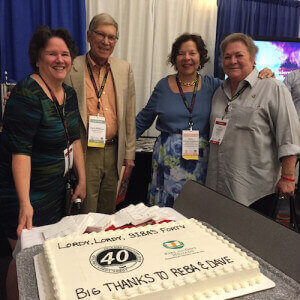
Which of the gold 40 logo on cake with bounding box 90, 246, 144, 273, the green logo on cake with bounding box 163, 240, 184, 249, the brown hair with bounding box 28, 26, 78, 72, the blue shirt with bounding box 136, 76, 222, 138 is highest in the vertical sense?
the brown hair with bounding box 28, 26, 78, 72

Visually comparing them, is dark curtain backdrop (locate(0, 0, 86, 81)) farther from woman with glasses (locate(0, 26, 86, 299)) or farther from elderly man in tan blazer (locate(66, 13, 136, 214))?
woman with glasses (locate(0, 26, 86, 299))

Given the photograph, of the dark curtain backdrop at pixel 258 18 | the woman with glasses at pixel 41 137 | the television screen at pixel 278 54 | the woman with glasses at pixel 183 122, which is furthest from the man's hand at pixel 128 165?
the television screen at pixel 278 54

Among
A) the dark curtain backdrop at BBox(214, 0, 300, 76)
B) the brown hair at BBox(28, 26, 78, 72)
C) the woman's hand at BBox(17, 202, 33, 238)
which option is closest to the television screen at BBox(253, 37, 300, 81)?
the dark curtain backdrop at BBox(214, 0, 300, 76)

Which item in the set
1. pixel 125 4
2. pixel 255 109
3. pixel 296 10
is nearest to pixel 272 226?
pixel 255 109

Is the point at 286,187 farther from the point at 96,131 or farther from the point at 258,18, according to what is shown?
the point at 258,18

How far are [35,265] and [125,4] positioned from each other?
3631 millimetres

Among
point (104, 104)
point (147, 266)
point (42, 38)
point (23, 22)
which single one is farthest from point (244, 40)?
point (23, 22)

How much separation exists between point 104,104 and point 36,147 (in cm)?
68

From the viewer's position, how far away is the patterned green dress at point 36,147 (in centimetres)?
150

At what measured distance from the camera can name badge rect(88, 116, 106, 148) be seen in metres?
2.06

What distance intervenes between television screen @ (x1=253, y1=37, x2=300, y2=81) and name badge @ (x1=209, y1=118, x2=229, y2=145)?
9.35ft

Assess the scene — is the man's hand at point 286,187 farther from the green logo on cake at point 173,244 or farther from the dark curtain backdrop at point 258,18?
the dark curtain backdrop at point 258,18

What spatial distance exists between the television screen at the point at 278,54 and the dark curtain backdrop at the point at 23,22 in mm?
2555

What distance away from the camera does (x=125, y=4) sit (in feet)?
12.6
